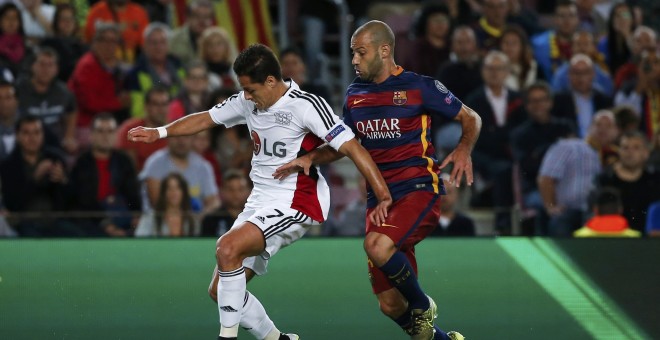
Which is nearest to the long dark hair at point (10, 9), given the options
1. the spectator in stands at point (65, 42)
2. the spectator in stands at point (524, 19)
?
the spectator in stands at point (65, 42)

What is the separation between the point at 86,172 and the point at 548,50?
5298mm

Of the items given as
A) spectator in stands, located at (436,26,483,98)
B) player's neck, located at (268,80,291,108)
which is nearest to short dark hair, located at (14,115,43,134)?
spectator in stands, located at (436,26,483,98)

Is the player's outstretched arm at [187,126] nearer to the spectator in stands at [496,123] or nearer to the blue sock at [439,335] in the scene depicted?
the blue sock at [439,335]

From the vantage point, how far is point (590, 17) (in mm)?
14602

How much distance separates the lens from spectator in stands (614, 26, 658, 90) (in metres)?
13.1

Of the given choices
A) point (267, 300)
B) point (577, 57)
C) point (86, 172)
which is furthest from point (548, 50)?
point (267, 300)

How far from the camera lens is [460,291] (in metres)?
8.27

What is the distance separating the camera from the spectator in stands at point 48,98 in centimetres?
1208

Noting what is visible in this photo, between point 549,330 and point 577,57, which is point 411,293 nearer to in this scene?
point 549,330

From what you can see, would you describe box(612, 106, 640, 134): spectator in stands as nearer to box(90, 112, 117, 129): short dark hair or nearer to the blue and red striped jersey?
box(90, 112, 117, 129): short dark hair

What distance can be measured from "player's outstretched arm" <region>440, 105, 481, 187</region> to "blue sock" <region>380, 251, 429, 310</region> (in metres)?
0.53

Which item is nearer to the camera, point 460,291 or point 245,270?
point 245,270

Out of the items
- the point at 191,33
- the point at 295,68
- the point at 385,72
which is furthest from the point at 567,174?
the point at 385,72

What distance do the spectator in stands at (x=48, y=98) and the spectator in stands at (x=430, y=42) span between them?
11.6 ft
